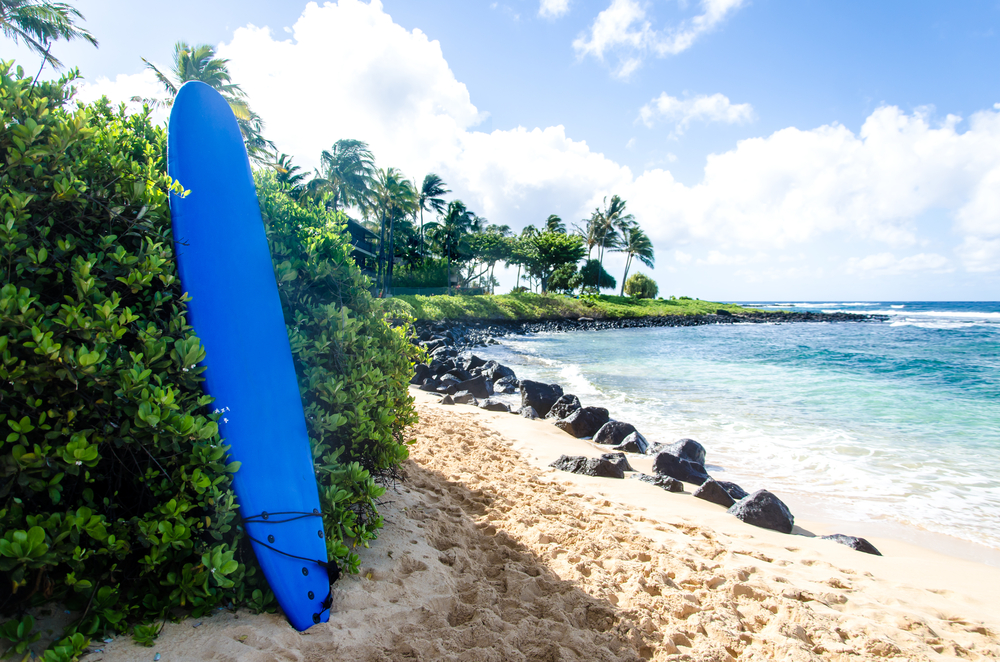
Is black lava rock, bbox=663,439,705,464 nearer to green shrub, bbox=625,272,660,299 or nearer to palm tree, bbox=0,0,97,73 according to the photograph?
palm tree, bbox=0,0,97,73

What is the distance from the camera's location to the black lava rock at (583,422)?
834 centimetres

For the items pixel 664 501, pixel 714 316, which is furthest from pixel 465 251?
pixel 664 501

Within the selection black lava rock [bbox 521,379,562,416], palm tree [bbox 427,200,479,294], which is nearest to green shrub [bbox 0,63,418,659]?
black lava rock [bbox 521,379,562,416]

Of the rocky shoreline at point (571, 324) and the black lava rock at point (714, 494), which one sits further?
the rocky shoreline at point (571, 324)

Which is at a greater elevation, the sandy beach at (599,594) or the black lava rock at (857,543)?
the sandy beach at (599,594)

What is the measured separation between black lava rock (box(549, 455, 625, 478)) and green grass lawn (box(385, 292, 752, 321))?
2270 centimetres

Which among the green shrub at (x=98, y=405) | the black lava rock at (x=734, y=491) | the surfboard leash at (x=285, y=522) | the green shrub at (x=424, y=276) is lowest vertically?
the black lava rock at (x=734, y=491)

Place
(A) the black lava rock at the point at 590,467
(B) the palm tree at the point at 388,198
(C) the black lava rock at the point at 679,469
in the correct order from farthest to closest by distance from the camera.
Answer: (B) the palm tree at the point at 388,198
(C) the black lava rock at the point at 679,469
(A) the black lava rock at the point at 590,467

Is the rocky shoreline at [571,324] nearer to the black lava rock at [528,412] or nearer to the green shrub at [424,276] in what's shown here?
the green shrub at [424,276]

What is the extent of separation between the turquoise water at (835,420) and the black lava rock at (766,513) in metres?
1.14

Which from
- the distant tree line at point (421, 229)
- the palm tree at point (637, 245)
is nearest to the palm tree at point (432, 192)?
the distant tree line at point (421, 229)

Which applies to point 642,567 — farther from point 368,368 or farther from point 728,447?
point 728,447

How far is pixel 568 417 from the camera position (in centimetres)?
864

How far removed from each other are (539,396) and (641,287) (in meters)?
60.6
